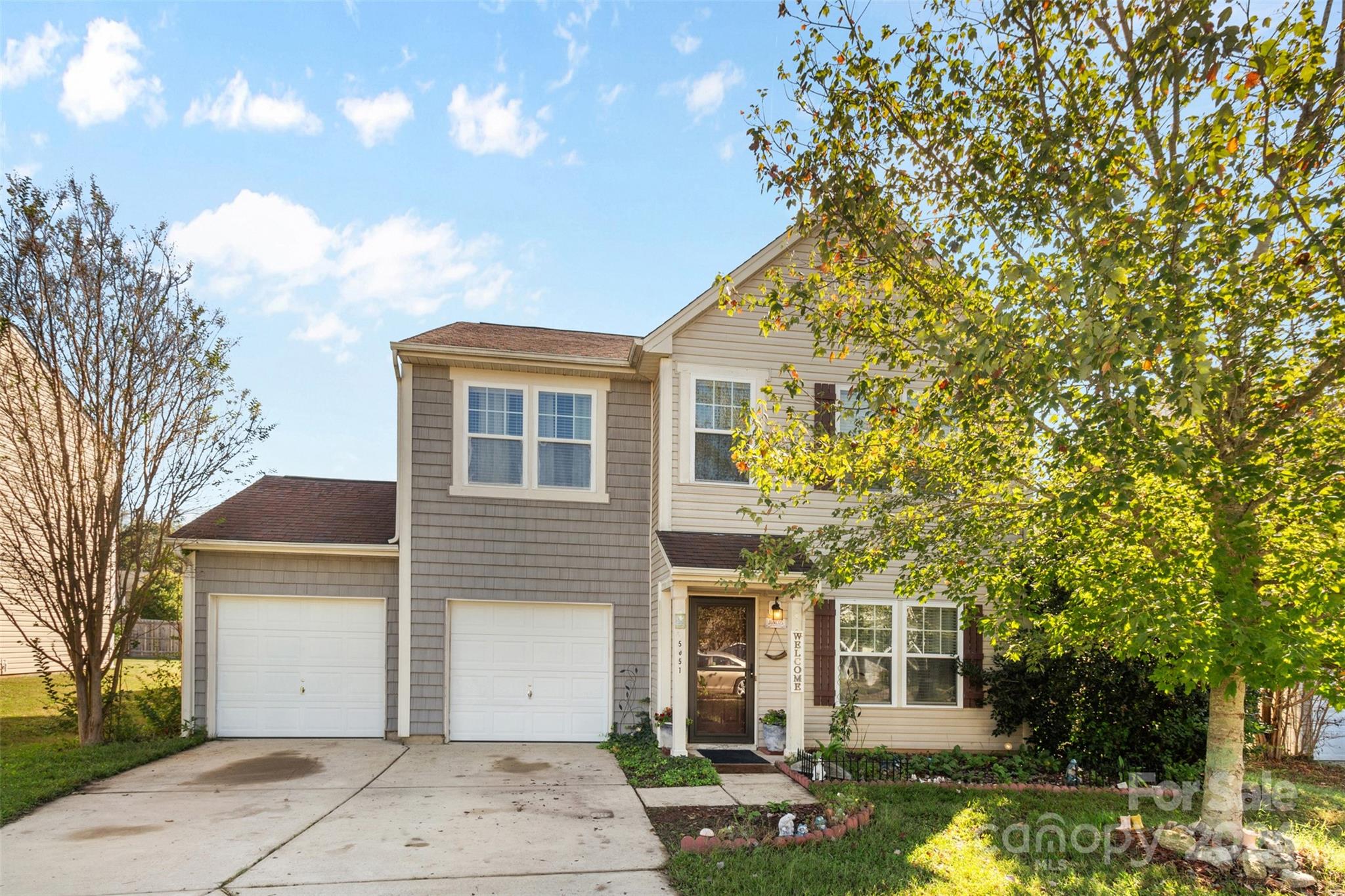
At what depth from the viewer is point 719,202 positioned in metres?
8.37

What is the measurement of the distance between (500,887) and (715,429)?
6552 mm

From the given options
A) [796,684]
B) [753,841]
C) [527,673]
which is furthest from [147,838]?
[796,684]

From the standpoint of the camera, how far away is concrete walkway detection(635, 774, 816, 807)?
7535mm

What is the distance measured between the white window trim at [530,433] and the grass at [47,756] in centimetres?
500

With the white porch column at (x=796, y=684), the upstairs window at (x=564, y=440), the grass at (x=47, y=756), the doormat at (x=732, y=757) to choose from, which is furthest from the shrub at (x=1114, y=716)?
the grass at (x=47, y=756)

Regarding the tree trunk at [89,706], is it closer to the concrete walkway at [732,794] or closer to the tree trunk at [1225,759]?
the concrete walkway at [732,794]

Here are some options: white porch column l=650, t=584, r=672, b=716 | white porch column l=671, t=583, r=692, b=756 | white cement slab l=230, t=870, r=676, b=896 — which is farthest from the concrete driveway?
white porch column l=650, t=584, r=672, b=716

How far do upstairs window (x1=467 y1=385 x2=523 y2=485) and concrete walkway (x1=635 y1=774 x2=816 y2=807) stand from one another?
16.3 feet

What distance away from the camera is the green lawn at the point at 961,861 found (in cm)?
544

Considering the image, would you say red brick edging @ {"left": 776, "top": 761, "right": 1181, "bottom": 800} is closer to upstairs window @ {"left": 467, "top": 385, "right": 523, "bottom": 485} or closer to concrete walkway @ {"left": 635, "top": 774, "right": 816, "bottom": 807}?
concrete walkway @ {"left": 635, "top": 774, "right": 816, "bottom": 807}

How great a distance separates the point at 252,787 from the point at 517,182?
31.3ft

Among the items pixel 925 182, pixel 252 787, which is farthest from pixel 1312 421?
pixel 252 787

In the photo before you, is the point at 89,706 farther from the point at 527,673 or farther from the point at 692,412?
the point at 692,412

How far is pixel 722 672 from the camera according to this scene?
10.3m
